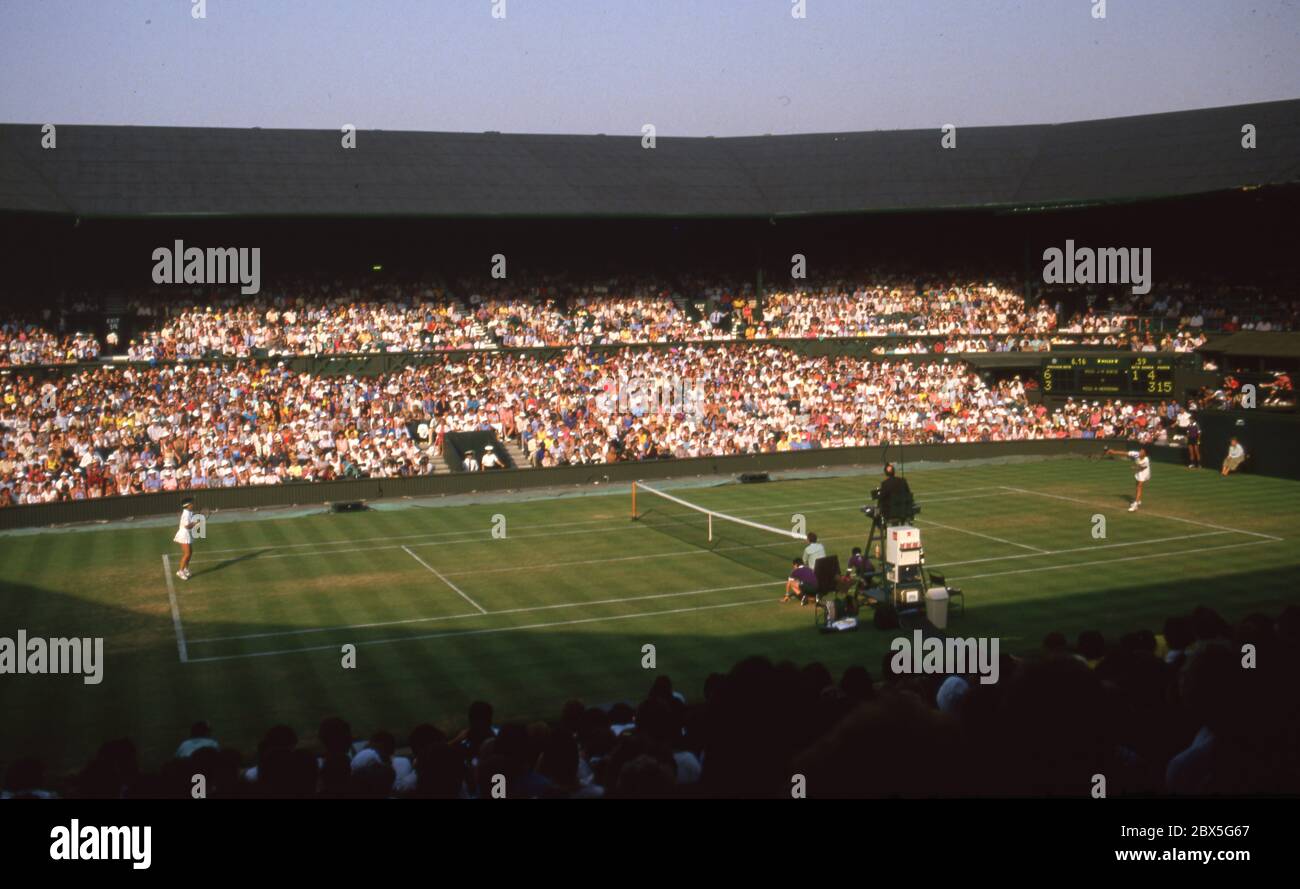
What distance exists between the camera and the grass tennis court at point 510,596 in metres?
18.0

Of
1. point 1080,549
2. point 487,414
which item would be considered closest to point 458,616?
point 1080,549

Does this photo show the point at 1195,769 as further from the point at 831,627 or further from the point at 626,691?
the point at 831,627

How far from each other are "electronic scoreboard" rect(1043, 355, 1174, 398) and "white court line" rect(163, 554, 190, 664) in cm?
3860

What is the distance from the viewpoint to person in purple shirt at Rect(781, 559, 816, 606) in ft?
73.6

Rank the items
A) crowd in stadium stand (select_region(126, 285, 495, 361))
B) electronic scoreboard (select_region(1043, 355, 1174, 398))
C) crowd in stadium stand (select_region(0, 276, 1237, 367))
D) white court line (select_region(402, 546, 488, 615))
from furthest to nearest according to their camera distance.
→ electronic scoreboard (select_region(1043, 355, 1174, 398))
crowd in stadium stand (select_region(0, 276, 1237, 367))
crowd in stadium stand (select_region(126, 285, 495, 361))
white court line (select_region(402, 546, 488, 615))

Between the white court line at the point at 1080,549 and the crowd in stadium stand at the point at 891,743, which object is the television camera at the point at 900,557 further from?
the crowd in stadium stand at the point at 891,743

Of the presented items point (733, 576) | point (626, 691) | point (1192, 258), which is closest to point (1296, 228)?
point (1192, 258)

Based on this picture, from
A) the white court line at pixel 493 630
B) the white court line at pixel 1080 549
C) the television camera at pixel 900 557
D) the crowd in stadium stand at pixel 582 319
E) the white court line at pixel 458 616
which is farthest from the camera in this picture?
the crowd in stadium stand at pixel 582 319

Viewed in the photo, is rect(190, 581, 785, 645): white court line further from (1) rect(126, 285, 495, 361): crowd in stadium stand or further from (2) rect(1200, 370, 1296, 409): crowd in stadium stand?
(2) rect(1200, 370, 1296, 409): crowd in stadium stand

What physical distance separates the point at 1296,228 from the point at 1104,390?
1140 cm

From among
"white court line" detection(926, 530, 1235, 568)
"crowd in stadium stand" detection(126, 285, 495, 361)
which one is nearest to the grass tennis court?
"white court line" detection(926, 530, 1235, 568)

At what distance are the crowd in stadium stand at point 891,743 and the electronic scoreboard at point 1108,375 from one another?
4062 centimetres

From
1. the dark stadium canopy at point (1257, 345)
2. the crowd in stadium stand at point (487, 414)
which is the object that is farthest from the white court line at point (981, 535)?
the dark stadium canopy at point (1257, 345)

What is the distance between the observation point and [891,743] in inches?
103
